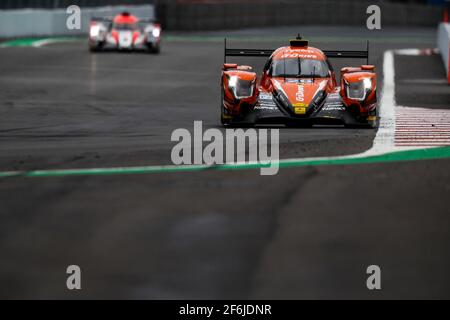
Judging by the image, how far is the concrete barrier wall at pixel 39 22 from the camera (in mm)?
40438

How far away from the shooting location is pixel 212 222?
920cm

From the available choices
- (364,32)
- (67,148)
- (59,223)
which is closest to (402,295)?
(59,223)

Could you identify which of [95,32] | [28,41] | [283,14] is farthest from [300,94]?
[283,14]

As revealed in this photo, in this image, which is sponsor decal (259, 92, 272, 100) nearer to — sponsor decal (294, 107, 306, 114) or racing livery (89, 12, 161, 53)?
sponsor decal (294, 107, 306, 114)

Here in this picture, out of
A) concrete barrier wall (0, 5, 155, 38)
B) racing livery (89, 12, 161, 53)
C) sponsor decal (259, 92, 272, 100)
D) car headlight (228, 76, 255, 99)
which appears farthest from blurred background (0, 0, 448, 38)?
sponsor decal (259, 92, 272, 100)

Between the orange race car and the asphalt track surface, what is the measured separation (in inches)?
9.7

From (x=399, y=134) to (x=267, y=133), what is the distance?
A: 171 centimetres

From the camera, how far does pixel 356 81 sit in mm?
16922

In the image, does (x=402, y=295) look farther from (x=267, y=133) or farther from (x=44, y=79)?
(x=44, y=79)

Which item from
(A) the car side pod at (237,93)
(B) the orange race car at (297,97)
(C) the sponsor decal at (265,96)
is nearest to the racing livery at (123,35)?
(B) the orange race car at (297,97)

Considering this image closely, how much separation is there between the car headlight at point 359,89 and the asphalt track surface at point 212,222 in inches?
19.2

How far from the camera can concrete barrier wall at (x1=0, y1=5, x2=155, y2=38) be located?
4044cm

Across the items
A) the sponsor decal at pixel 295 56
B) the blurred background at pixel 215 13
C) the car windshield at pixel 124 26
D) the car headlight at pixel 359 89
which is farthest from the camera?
the blurred background at pixel 215 13

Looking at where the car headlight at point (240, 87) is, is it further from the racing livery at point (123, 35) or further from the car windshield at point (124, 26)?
the car windshield at point (124, 26)
